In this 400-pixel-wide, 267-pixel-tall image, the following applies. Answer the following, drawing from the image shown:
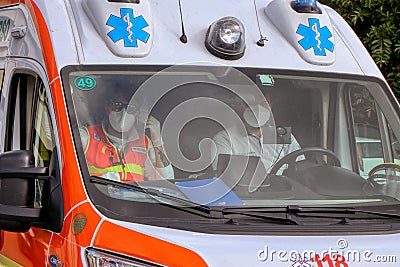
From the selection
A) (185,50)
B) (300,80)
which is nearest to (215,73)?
(185,50)

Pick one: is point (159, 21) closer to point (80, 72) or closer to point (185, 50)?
point (185, 50)

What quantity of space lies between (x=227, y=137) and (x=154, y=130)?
356mm

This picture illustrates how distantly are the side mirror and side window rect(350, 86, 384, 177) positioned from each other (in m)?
1.58

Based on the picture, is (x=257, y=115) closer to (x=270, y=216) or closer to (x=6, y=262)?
(x=270, y=216)

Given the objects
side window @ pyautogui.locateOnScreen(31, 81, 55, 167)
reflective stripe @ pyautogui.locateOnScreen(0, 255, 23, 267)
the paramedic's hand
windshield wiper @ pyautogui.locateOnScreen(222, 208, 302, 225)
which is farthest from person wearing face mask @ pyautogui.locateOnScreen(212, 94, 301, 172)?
reflective stripe @ pyautogui.locateOnScreen(0, 255, 23, 267)

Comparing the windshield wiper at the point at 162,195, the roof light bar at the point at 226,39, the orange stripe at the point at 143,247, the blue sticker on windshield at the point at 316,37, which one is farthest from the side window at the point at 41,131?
the blue sticker on windshield at the point at 316,37

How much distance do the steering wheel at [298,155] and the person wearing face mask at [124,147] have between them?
0.54 metres

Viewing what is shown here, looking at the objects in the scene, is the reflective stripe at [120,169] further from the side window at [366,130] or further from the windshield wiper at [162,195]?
the side window at [366,130]

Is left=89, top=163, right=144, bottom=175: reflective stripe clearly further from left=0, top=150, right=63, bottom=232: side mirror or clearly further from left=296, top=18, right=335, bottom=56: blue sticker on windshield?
left=296, top=18, right=335, bottom=56: blue sticker on windshield

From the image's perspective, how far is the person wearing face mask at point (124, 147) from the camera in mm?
3875

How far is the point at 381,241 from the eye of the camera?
12.0ft

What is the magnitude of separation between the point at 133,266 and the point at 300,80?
1.53 metres

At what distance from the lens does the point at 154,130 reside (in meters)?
4.21

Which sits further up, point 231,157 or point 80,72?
point 80,72
